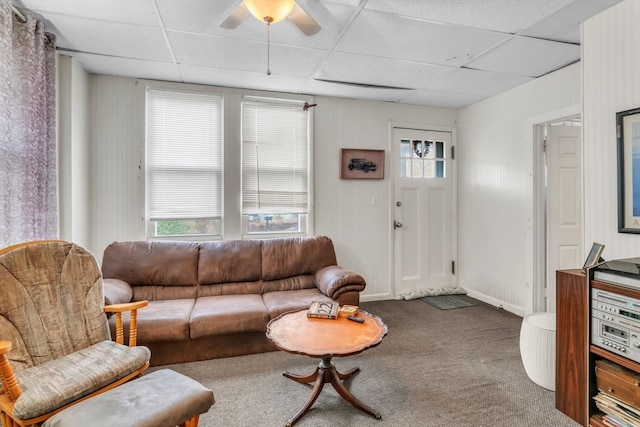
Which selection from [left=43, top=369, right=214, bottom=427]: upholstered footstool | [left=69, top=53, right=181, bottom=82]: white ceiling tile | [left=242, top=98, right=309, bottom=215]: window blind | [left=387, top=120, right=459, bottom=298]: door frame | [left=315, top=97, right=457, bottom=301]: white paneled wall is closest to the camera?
[left=43, top=369, right=214, bottom=427]: upholstered footstool

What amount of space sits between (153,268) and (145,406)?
193cm

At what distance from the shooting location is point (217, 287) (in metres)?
3.21

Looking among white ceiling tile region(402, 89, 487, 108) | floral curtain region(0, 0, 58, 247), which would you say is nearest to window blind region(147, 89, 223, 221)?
floral curtain region(0, 0, 58, 247)

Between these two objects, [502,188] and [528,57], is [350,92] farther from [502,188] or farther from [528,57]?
[502,188]

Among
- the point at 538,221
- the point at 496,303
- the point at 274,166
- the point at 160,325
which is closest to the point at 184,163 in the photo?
the point at 274,166

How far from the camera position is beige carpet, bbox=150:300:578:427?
190 centimetres

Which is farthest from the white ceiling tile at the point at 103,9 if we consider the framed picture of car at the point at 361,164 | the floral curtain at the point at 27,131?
the framed picture of car at the point at 361,164

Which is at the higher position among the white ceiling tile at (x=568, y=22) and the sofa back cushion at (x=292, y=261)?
the white ceiling tile at (x=568, y=22)

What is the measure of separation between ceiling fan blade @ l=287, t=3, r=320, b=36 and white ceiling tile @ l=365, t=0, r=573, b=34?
1.35ft

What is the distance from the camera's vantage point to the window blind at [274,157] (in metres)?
3.74

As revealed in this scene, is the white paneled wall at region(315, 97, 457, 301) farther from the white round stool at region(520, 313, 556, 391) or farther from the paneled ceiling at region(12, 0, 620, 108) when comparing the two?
the white round stool at region(520, 313, 556, 391)

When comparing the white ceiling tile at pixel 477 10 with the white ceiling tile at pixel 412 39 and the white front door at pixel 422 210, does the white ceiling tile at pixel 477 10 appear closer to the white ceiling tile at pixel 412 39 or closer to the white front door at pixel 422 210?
the white ceiling tile at pixel 412 39

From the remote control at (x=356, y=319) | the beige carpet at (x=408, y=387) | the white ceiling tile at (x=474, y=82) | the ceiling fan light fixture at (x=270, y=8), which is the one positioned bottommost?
the beige carpet at (x=408, y=387)

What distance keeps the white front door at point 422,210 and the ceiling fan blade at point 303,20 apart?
2483 mm
